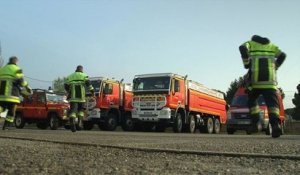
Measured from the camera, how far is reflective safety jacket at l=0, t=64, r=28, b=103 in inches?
461

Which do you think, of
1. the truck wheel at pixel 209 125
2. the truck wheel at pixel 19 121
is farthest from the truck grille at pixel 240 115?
the truck wheel at pixel 19 121

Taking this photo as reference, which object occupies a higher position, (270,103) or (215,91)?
(215,91)

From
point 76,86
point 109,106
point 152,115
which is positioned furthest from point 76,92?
point 109,106

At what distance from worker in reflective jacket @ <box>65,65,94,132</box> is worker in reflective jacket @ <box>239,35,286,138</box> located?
6.76 meters

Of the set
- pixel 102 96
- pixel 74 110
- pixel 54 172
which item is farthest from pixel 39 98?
pixel 54 172

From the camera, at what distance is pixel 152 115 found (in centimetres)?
2070

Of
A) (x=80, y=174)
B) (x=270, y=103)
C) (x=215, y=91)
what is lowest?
(x=80, y=174)

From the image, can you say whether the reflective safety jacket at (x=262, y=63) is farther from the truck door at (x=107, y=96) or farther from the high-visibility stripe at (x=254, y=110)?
the truck door at (x=107, y=96)

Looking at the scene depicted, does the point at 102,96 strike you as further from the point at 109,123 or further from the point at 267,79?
the point at 267,79

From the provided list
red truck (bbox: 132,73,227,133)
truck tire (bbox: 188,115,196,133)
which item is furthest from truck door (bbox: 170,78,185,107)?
truck tire (bbox: 188,115,196,133)

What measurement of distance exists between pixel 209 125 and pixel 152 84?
238 inches

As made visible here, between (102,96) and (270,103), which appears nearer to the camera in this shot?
(270,103)

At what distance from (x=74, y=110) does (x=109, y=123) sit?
7569 mm

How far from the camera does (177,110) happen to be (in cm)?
2127
